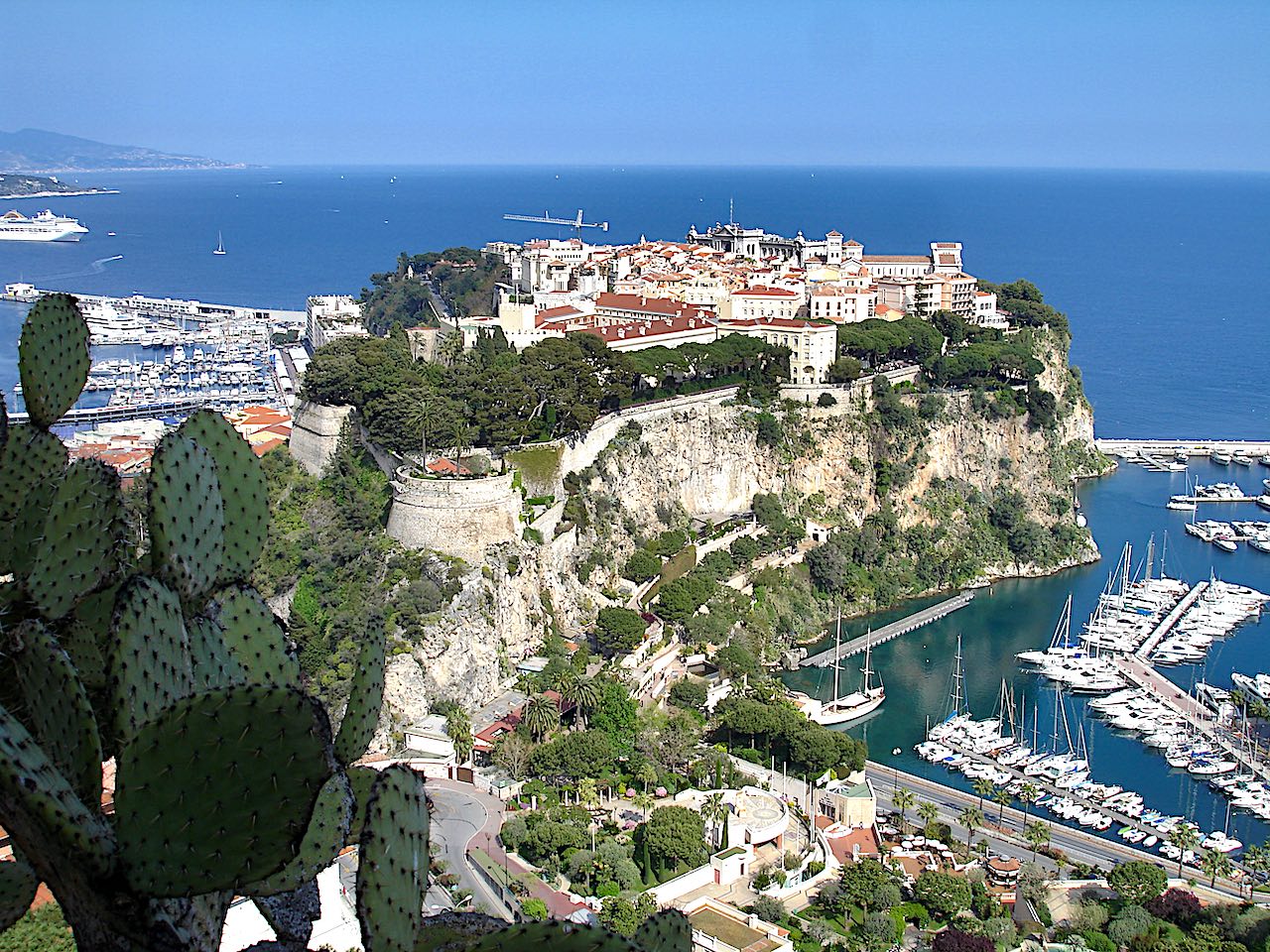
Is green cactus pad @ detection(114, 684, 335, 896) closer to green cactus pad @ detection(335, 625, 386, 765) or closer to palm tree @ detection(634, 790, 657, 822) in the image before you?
green cactus pad @ detection(335, 625, 386, 765)

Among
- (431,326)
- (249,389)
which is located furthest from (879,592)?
(249,389)

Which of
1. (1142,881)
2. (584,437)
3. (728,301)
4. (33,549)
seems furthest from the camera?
(728,301)

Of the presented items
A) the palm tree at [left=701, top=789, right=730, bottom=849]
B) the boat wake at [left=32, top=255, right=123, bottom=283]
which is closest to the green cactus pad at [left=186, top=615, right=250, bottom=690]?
the palm tree at [left=701, top=789, right=730, bottom=849]

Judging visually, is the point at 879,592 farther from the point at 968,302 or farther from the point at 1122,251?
the point at 1122,251

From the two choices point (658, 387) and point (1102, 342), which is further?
point (1102, 342)

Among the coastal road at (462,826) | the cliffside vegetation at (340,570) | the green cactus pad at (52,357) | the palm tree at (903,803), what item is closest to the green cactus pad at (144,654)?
the green cactus pad at (52,357)

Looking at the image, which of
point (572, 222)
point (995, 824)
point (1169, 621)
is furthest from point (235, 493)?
point (572, 222)
